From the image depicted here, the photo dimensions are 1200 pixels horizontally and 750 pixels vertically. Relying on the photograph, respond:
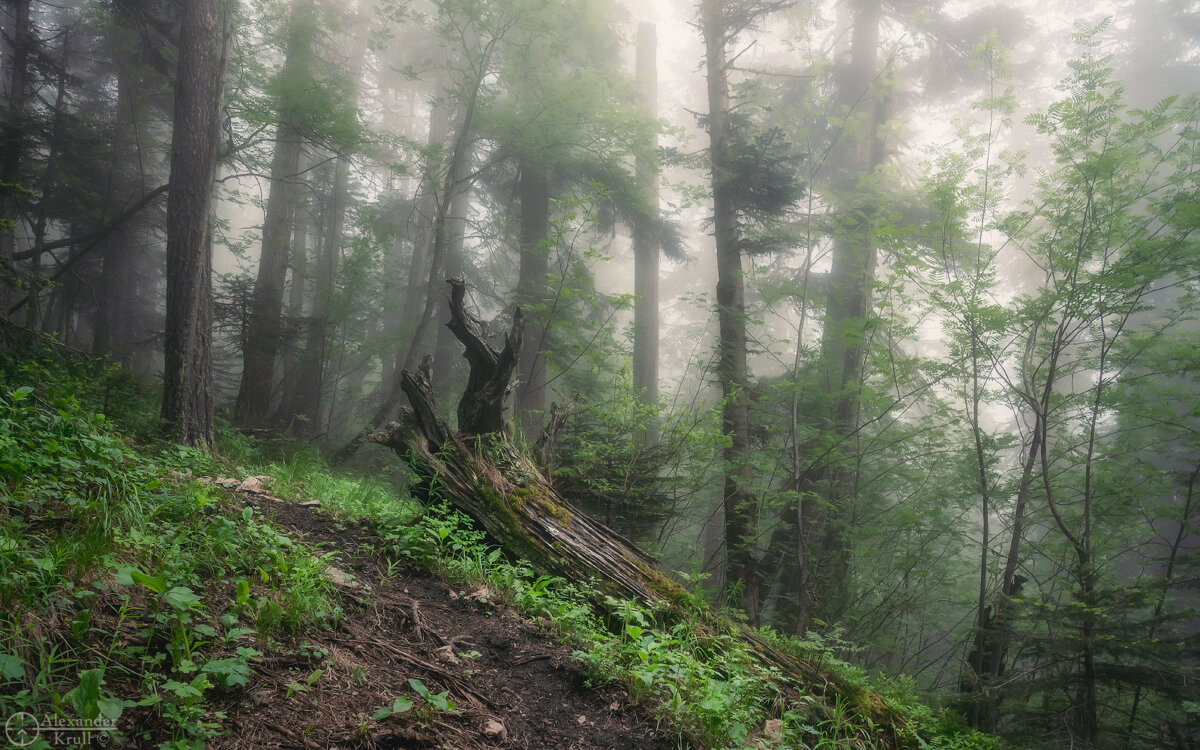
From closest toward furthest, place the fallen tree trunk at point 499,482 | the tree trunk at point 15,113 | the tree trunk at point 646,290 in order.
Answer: the fallen tree trunk at point 499,482, the tree trunk at point 15,113, the tree trunk at point 646,290

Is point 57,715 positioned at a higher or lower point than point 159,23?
lower

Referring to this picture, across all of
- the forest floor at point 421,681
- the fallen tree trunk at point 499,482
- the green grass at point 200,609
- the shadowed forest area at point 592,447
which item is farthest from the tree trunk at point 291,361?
the forest floor at point 421,681

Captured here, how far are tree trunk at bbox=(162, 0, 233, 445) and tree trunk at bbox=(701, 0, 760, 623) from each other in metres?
6.32

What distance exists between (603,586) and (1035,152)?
28580 millimetres

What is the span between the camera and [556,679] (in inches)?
113

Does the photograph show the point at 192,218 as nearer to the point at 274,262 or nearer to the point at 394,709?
the point at 274,262

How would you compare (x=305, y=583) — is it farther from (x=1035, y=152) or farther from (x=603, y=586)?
(x=1035, y=152)

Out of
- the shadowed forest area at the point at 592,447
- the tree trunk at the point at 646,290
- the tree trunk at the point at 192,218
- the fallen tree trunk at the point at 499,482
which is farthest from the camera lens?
the tree trunk at the point at 646,290

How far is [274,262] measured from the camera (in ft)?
38.5

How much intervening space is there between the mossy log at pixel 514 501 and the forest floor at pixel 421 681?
709mm

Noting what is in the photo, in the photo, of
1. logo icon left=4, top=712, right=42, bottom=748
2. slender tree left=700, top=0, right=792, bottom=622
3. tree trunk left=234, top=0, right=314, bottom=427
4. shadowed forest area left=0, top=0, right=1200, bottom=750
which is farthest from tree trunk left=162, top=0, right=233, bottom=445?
slender tree left=700, top=0, right=792, bottom=622

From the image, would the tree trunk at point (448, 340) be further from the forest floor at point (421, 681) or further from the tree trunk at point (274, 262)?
the forest floor at point (421, 681)

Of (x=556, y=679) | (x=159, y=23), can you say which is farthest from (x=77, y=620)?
(x=159, y=23)

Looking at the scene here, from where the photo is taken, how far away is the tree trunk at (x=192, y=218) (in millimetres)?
5957
